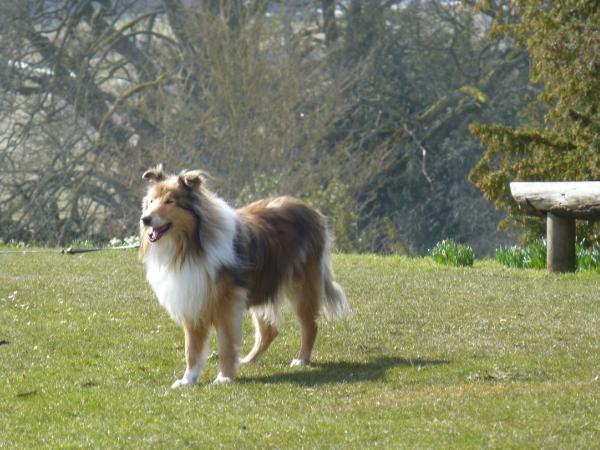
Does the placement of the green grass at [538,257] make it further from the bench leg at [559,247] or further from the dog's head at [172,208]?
the dog's head at [172,208]

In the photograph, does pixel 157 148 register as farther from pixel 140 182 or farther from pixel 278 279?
pixel 278 279

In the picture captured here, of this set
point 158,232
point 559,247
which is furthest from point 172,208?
point 559,247

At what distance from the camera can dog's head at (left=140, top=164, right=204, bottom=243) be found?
31.4 ft

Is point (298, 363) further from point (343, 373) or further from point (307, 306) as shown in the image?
point (343, 373)

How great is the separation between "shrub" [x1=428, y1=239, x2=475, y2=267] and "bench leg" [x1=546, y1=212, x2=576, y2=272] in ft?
5.96

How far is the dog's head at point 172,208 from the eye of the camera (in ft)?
31.4

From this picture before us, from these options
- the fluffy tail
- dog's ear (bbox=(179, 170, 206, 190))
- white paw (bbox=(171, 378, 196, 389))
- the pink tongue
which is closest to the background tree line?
the fluffy tail

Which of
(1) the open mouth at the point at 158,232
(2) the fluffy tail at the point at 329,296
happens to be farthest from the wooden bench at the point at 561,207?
(1) the open mouth at the point at 158,232

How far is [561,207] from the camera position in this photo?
15594mm

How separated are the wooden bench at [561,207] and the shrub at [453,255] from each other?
1.59 meters

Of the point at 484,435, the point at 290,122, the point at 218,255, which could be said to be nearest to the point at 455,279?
the point at 218,255

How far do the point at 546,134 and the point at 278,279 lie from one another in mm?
10770

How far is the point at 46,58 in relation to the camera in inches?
1104

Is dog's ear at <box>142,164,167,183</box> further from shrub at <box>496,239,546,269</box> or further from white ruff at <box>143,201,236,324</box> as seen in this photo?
shrub at <box>496,239,546,269</box>
